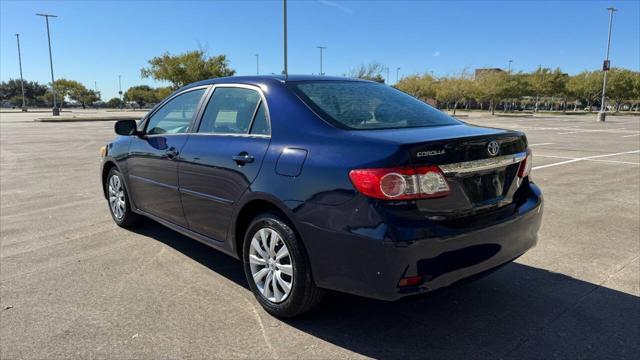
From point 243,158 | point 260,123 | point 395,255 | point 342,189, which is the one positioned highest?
point 260,123

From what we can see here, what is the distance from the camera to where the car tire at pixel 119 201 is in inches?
207

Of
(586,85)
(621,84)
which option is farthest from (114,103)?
(621,84)

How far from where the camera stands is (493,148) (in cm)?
294

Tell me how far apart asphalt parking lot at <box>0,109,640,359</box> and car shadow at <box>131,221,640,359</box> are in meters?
0.01

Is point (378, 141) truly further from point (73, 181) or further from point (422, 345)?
point (73, 181)

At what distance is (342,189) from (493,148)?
1025 millimetres

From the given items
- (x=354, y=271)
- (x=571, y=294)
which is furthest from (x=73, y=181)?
(x=571, y=294)

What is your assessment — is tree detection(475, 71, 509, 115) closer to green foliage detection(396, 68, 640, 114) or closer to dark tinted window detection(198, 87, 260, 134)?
green foliage detection(396, 68, 640, 114)

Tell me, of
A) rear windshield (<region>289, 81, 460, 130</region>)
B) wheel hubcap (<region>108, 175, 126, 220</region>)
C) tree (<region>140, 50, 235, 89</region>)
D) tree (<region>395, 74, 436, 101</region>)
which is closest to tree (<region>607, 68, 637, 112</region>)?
tree (<region>395, 74, 436, 101</region>)

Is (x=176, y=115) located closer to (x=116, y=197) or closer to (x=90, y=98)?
(x=116, y=197)

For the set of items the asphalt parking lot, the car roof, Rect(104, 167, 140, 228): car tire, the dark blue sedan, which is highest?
the car roof

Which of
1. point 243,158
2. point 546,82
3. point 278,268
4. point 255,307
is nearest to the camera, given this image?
point 278,268

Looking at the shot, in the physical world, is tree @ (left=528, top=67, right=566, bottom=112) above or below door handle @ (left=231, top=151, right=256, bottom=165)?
above

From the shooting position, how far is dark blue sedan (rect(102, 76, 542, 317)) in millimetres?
2584
